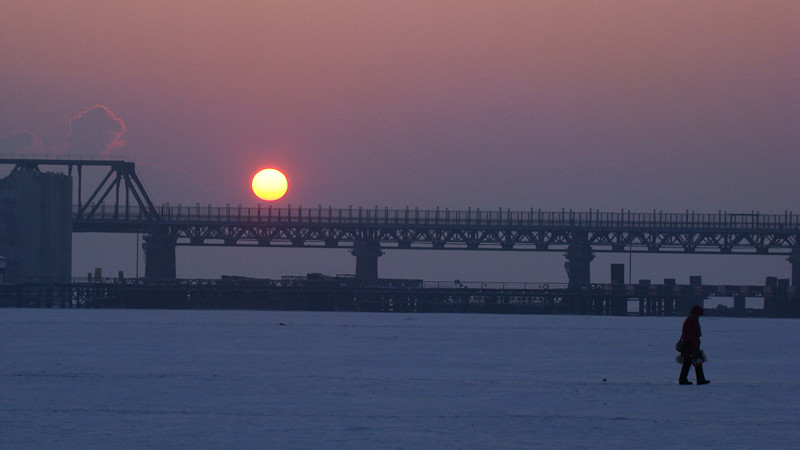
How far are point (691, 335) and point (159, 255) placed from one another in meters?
128

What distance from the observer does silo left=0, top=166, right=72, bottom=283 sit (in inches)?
5418

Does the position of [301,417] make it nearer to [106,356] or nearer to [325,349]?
[106,356]

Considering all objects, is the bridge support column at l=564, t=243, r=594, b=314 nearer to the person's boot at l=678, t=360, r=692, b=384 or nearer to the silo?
the silo

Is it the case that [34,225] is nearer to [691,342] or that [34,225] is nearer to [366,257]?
[366,257]

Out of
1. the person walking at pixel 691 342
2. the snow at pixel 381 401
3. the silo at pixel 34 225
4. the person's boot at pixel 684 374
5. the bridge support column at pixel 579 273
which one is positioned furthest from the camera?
the bridge support column at pixel 579 273

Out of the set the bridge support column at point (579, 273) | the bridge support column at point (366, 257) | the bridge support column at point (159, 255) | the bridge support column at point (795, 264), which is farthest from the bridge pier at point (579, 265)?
the bridge support column at point (159, 255)

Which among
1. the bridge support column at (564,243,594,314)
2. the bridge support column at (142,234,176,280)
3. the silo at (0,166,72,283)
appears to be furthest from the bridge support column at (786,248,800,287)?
the silo at (0,166,72,283)

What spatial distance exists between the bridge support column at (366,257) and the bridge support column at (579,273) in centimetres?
2176

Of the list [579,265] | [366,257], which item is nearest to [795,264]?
[579,265]

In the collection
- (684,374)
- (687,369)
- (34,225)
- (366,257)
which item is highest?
(34,225)

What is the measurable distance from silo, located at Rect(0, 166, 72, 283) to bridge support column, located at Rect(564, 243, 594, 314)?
182 ft

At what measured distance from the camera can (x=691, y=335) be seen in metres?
24.6

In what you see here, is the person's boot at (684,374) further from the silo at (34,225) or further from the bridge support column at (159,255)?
the bridge support column at (159,255)

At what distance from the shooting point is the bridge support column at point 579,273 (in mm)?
139875
